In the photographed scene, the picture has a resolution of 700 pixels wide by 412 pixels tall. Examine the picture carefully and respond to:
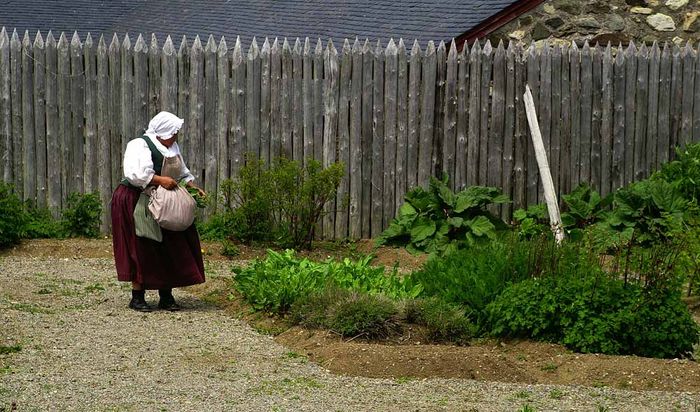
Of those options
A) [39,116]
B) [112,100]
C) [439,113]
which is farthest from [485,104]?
[39,116]

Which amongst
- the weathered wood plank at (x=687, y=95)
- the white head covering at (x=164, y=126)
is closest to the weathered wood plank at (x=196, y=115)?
the white head covering at (x=164, y=126)

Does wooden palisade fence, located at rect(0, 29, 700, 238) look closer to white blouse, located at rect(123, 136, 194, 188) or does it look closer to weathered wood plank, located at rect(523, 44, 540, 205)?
weathered wood plank, located at rect(523, 44, 540, 205)

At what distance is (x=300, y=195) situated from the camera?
13.1m

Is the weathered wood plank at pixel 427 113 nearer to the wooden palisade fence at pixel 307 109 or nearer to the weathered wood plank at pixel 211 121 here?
the wooden palisade fence at pixel 307 109

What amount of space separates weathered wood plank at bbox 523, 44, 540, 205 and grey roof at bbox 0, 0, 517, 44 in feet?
6.70

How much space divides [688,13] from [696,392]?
8614 millimetres

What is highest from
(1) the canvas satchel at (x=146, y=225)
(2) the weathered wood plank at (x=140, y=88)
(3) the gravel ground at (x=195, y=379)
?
(2) the weathered wood plank at (x=140, y=88)

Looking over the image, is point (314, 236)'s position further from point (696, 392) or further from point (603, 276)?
point (696, 392)

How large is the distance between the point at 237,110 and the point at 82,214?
6.18ft

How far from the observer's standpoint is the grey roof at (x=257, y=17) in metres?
16.9

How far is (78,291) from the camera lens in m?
10.8

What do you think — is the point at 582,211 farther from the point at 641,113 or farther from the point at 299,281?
the point at 299,281

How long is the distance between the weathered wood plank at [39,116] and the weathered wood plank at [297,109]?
2.15 meters

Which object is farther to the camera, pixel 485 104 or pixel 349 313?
pixel 485 104
